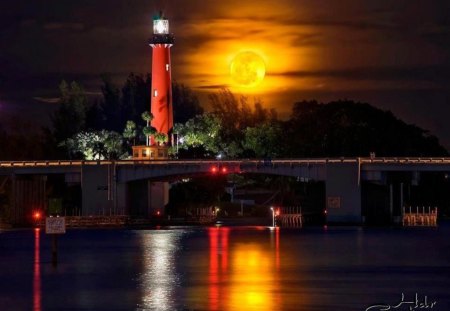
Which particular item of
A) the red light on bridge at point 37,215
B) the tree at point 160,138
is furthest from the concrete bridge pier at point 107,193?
the tree at point 160,138

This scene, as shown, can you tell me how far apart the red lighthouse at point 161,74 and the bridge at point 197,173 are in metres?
27.3

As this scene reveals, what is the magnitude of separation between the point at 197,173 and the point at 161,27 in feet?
135

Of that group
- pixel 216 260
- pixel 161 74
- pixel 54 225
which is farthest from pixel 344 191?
pixel 54 225

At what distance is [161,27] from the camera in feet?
Answer: 638

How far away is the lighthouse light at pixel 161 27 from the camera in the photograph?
193375 mm

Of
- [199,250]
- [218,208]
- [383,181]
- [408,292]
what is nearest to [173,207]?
[218,208]

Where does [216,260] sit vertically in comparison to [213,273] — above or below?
above

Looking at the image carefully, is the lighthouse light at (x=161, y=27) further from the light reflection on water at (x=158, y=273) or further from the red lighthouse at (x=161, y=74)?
the light reflection on water at (x=158, y=273)

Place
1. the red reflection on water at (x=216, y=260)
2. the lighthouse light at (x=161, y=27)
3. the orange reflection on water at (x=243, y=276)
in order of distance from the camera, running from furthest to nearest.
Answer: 1. the lighthouse light at (x=161, y=27)
2. the red reflection on water at (x=216, y=260)
3. the orange reflection on water at (x=243, y=276)

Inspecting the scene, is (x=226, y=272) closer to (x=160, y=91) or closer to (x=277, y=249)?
(x=277, y=249)

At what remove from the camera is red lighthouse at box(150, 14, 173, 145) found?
190 m

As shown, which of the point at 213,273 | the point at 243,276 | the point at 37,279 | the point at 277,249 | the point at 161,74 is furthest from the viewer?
the point at 161,74

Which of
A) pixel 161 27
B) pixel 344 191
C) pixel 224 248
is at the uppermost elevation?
pixel 161 27

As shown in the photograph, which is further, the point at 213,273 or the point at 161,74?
the point at 161,74
